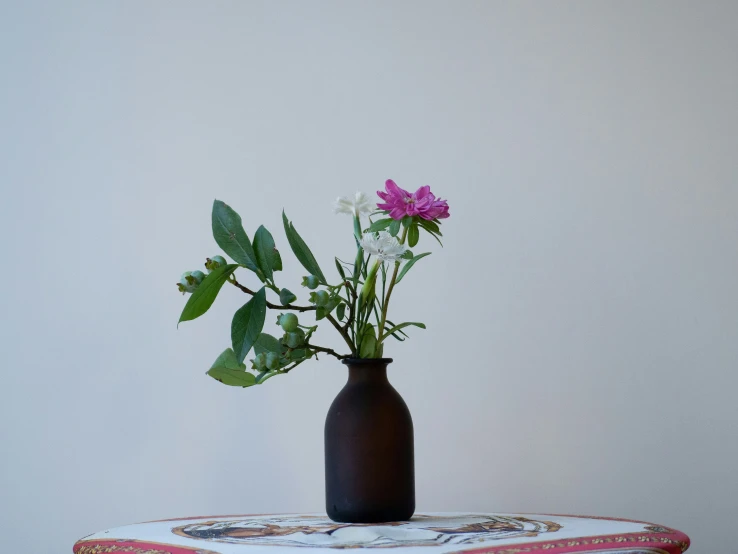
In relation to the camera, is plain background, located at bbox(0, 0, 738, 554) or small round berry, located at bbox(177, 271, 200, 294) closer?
small round berry, located at bbox(177, 271, 200, 294)

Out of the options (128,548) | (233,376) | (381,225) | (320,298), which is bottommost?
(128,548)

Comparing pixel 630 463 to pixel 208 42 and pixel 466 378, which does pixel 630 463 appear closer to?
pixel 466 378

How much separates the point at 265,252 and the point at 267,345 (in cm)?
15

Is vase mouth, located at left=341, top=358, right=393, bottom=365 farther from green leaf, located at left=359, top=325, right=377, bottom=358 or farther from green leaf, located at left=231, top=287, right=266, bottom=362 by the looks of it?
green leaf, located at left=231, top=287, right=266, bottom=362

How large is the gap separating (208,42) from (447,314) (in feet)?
3.02

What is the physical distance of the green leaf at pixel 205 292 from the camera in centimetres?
110

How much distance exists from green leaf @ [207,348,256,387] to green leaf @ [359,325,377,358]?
0.18 metres

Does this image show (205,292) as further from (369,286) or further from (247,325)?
(369,286)

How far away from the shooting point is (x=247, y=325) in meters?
1.12

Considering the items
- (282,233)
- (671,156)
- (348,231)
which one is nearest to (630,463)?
(671,156)

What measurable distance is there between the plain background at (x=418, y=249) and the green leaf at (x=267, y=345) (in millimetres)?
644

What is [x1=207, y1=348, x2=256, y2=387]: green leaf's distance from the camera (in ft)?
3.94

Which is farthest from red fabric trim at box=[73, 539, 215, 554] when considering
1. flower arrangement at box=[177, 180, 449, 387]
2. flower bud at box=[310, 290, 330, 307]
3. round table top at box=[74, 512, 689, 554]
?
flower bud at box=[310, 290, 330, 307]

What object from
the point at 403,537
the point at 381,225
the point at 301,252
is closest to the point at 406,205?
the point at 381,225
